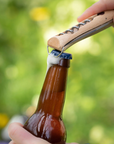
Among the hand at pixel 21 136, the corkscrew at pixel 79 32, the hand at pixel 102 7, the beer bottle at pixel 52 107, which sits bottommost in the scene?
the hand at pixel 21 136

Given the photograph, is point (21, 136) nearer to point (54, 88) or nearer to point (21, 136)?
point (21, 136)

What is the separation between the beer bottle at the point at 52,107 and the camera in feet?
1.44

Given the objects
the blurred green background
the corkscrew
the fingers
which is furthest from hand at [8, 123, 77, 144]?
the blurred green background

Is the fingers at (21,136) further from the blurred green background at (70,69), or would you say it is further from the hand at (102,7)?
the blurred green background at (70,69)

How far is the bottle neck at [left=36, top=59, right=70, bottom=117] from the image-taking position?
0.46 meters

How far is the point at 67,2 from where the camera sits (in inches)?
53.2

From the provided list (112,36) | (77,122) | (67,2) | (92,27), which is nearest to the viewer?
(92,27)

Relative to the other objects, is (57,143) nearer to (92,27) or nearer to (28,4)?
(92,27)

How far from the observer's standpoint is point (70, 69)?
121 centimetres

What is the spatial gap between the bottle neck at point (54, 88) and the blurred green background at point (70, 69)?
678 mm

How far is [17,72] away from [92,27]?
97 cm

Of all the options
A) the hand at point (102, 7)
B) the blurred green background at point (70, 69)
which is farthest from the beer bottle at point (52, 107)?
the blurred green background at point (70, 69)

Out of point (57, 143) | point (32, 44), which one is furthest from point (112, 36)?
point (57, 143)

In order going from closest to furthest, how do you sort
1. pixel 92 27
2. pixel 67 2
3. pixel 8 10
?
1. pixel 92 27
2. pixel 67 2
3. pixel 8 10
